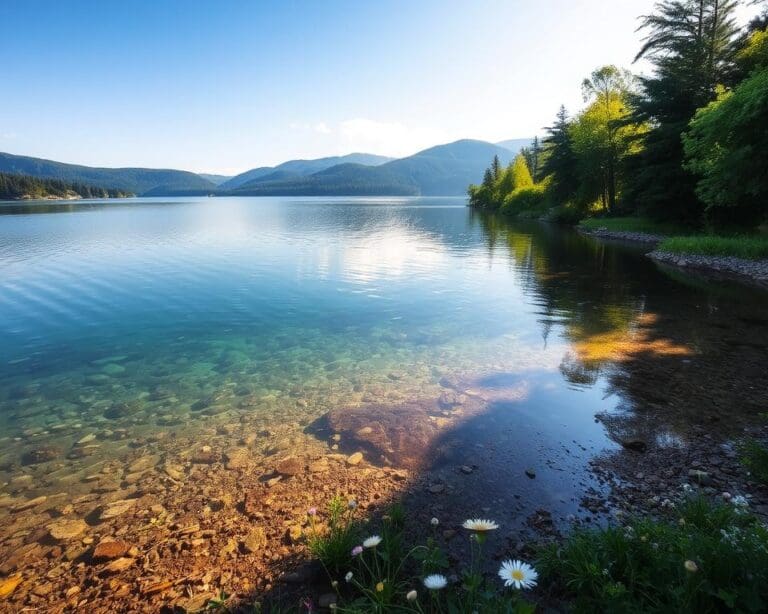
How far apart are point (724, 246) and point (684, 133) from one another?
8454mm

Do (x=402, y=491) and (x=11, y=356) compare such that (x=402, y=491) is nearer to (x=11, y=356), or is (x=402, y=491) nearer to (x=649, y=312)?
(x=11, y=356)

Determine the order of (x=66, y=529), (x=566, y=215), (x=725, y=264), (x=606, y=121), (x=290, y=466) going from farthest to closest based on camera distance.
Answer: (x=566, y=215) < (x=606, y=121) < (x=725, y=264) < (x=290, y=466) < (x=66, y=529)

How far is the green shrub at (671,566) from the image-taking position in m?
3.21

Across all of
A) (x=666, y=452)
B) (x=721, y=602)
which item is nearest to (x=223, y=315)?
(x=666, y=452)

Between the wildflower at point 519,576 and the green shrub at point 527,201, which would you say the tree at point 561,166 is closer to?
the green shrub at point 527,201

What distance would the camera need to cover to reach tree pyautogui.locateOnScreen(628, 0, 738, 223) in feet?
114

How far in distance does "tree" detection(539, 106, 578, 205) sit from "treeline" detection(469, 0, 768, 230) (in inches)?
6.5

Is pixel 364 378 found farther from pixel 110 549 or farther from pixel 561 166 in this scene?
pixel 561 166

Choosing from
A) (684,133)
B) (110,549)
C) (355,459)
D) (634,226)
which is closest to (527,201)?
(634,226)

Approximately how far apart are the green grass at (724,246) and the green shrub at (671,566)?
90.5 feet

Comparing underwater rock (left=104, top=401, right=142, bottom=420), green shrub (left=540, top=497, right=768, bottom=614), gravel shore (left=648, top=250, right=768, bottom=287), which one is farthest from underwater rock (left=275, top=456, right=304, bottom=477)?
gravel shore (left=648, top=250, right=768, bottom=287)

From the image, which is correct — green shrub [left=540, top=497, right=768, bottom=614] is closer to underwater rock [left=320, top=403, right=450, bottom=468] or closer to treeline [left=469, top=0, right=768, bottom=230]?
underwater rock [left=320, top=403, right=450, bottom=468]

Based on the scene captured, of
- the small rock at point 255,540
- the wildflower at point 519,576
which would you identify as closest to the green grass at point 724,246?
the wildflower at point 519,576

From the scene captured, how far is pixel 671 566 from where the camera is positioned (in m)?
3.67
